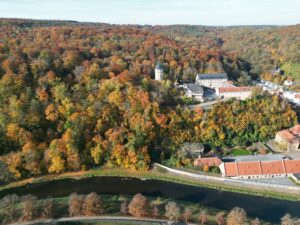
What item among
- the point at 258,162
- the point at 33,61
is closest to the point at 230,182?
the point at 258,162

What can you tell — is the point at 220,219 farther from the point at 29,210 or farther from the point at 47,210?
the point at 29,210

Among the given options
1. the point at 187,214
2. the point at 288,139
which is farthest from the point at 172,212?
the point at 288,139

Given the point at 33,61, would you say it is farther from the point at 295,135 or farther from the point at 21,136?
the point at 295,135

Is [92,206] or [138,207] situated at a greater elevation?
[138,207]

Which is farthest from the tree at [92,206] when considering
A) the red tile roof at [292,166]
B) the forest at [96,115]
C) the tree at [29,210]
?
the red tile roof at [292,166]

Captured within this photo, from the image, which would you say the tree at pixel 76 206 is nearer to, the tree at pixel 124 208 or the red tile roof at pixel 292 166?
the tree at pixel 124 208

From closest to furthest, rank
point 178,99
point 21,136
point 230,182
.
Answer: point 230,182
point 21,136
point 178,99
